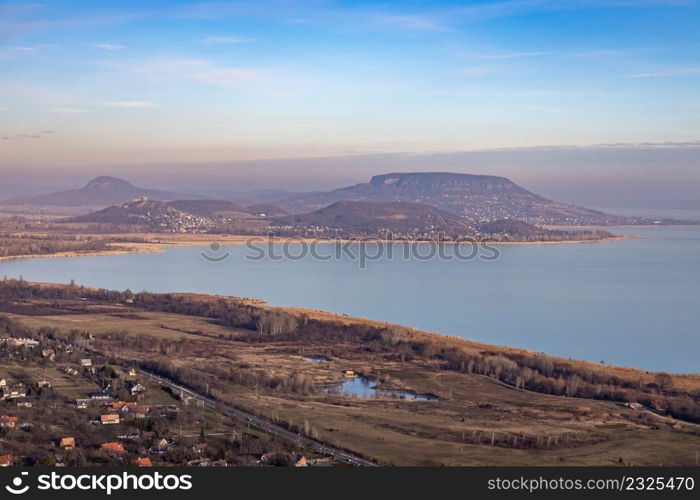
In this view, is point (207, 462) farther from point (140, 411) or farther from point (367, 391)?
point (367, 391)

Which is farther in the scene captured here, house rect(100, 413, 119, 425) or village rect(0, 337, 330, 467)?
house rect(100, 413, 119, 425)

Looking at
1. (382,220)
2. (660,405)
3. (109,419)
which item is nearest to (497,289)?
(660,405)

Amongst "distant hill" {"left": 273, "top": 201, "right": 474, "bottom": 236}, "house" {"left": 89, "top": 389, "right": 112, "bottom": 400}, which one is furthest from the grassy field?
"distant hill" {"left": 273, "top": 201, "right": 474, "bottom": 236}

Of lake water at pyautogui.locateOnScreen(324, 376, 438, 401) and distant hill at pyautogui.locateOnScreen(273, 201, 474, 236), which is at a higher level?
distant hill at pyautogui.locateOnScreen(273, 201, 474, 236)

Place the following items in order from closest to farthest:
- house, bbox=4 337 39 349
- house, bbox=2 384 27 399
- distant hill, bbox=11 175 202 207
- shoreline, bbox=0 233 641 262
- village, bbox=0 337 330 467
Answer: village, bbox=0 337 330 467
house, bbox=2 384 27 399
house, bbox=4 337 39 349
shoreline, bbox=0 233 641 262
distant hill, bbox=11 175 202 207

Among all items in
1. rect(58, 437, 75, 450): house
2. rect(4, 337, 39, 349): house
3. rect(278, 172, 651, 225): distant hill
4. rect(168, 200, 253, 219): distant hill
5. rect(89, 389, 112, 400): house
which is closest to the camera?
rect(58, 437, 75, 450): house

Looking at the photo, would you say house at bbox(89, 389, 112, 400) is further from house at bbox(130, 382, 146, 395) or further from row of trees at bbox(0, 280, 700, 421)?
row of trees at bbox(0, 280, 700, 421)
